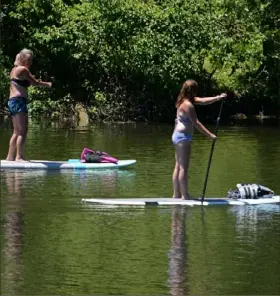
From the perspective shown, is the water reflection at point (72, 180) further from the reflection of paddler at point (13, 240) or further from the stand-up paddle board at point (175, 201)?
the stand-up paddle board at point (175, 201)

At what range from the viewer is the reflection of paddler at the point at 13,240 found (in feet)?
32.2

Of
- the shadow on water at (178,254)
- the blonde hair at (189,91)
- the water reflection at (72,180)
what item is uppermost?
the blonde hair at (189,91)

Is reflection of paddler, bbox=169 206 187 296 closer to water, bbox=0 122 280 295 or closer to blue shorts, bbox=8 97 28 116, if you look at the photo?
water, bbox=0 122 280 295

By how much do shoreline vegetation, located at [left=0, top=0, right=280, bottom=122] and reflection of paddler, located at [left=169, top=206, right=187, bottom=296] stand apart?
63.2 feet

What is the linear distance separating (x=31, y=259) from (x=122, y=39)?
22.7 meters

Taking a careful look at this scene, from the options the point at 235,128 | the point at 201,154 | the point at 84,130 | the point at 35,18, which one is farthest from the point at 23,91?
the point at 35,18

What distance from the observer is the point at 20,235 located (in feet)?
39.3

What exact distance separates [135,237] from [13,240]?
136 centimetres

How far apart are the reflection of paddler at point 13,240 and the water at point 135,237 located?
11 mm

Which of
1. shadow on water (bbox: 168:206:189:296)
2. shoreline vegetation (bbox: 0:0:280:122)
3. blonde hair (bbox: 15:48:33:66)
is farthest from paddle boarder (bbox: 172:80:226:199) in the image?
shoreline vegetation (bbox: 0:0:280:122)

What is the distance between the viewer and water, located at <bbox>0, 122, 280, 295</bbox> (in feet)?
32.6

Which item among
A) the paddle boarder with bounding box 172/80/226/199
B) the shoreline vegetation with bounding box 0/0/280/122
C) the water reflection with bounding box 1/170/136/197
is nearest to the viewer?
the paddle boarder with bounding box 172/80/226/199

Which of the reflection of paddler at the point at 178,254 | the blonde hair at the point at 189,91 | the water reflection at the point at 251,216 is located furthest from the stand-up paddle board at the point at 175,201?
the blonde hair at the point at 189,91

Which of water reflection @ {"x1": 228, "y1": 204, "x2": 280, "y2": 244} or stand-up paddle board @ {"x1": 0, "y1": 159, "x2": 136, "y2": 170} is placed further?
stand-up paddle board @ {"x1": 0, "y1": 159, "x2": 136, "y2": 170}
